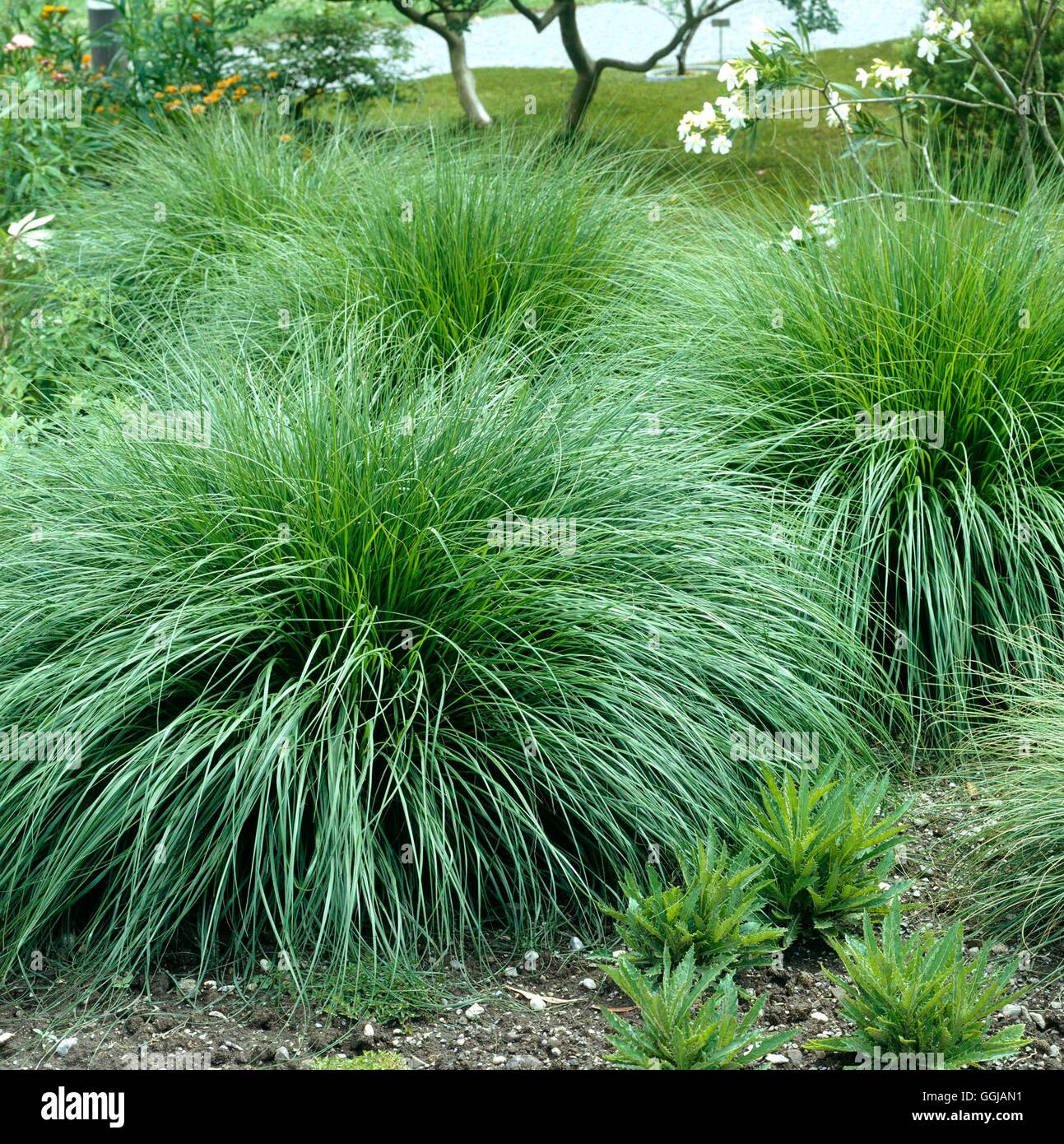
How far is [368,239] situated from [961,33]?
2.73 m

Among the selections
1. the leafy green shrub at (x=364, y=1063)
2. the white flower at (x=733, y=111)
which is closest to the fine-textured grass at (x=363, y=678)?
the leafy green shrub at (x=364, y=1063)

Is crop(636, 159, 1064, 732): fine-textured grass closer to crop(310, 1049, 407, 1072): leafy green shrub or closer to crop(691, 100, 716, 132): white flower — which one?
crop(691, 100, 716, 132): white flower

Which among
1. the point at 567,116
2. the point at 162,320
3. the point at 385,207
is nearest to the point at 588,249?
the point at 385,207

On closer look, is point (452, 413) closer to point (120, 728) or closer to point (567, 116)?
point (120, 728)

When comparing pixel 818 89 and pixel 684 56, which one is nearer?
pixel 818 89

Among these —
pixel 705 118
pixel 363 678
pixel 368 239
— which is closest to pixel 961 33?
pixel 705 118

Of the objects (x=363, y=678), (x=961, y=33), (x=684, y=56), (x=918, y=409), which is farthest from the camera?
(x=684, y=56)

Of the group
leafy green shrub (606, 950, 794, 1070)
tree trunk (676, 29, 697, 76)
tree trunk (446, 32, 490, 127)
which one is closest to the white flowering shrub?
leafy green shrub (606, 950, 794, 1070)

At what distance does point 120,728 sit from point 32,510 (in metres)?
0.84

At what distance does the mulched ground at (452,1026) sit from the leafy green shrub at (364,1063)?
0.10ft

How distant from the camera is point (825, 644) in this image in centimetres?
380

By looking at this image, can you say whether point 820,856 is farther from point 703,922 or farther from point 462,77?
point 462,77

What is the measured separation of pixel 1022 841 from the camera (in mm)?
3025

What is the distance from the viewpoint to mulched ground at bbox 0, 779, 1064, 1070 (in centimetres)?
264
